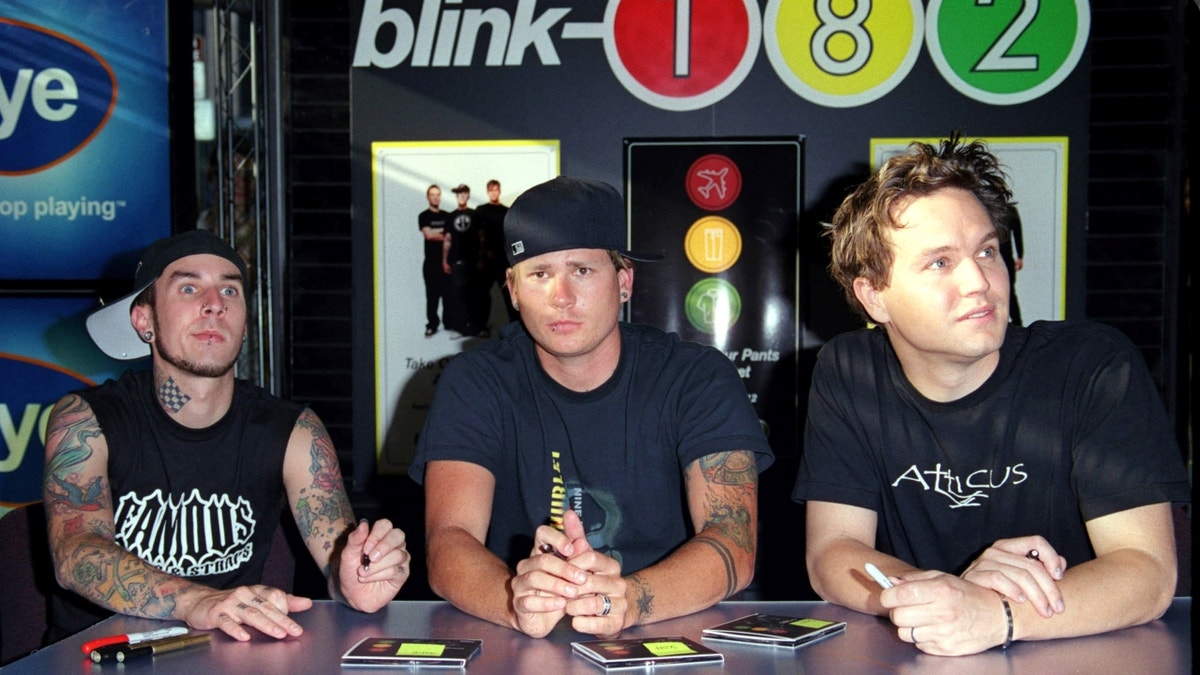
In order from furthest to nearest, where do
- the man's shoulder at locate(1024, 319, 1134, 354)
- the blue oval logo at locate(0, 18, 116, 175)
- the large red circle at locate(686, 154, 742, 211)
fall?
the large red circle at locate(686, 154, 742, 211) < the blue oval logo at locate(0, 18, 116, 175) < the man's shoulder at locate(1024, 319, 1134, 354)

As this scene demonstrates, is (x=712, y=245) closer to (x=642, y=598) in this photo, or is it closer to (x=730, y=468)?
(x=730, y=468)

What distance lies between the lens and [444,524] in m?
2.13

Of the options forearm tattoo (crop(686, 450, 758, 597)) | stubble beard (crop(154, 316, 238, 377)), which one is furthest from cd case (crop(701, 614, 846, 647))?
stubble beard (crop(154, 316, 238, 377))

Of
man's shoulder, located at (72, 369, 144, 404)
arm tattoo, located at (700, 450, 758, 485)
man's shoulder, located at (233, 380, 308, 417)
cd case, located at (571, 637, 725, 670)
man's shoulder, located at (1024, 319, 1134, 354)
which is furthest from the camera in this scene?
man's shoulder, located at (233, 380, 308, 417)

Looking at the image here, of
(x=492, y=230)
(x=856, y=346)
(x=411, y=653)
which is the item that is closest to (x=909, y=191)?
(x=856, y=346)

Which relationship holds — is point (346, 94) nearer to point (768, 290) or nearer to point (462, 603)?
point (768, 290)

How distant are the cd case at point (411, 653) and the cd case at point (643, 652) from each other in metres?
0.17

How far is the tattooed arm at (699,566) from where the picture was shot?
1.71 metres

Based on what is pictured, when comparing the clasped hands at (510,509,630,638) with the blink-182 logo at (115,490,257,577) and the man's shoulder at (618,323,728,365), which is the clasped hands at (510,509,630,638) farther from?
the blink-182 logo at (115,490,257,577)

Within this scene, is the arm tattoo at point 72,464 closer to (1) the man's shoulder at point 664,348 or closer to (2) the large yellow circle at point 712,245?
(1) the man's shoulder at point 664,348

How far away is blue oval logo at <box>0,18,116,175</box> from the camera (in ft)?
11.7

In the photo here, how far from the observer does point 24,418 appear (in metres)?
3.61

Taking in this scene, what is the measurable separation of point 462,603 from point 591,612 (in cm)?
28

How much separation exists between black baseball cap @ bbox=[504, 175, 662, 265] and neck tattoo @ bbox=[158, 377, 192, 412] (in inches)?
33.2
